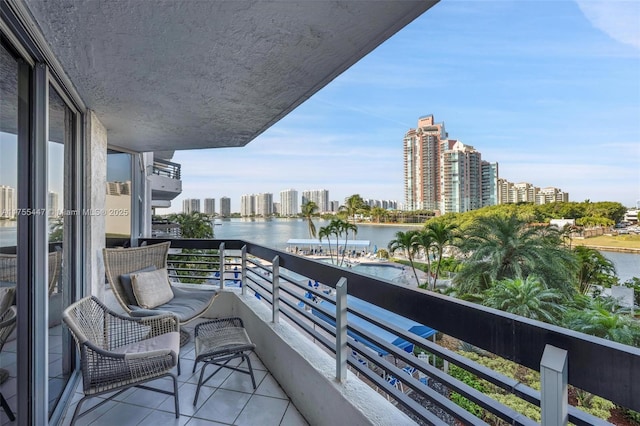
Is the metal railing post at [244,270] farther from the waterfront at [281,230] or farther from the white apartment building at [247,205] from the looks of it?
the white apartment building at [247,205]

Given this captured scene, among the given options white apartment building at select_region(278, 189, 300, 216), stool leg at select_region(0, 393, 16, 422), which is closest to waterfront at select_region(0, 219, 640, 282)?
white apartment building at select_region(278, 189, 300, 216)

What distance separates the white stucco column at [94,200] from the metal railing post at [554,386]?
2986mm

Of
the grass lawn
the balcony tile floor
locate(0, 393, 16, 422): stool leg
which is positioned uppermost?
locate(0, 393, 16, 422): stool leg

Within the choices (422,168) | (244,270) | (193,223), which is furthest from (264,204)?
(244,270)

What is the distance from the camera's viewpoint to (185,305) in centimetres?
309

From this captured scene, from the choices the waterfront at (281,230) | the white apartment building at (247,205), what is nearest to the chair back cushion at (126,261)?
the waterfront at (281,230)

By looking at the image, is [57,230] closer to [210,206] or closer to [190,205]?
[190,205]

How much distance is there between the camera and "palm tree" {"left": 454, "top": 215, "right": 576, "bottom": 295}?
35.1ft

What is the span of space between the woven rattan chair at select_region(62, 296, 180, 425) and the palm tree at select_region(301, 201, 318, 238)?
1232 inches

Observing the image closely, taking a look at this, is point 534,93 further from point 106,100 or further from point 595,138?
point 106,100

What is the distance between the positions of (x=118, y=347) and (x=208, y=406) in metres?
0.79

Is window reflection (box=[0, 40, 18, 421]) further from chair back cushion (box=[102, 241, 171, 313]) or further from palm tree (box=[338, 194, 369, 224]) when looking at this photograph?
palm tree (box=[338, 194, 369, 224])

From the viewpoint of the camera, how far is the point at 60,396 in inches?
78.9

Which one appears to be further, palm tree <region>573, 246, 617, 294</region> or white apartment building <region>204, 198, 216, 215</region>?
white apartment building <region>204, 198, 216, 215</region>
